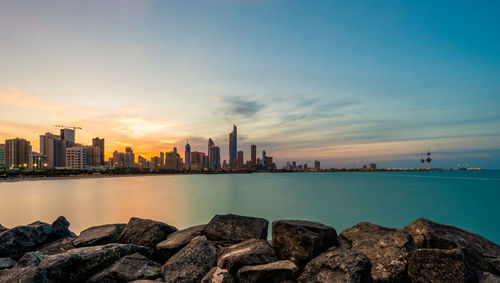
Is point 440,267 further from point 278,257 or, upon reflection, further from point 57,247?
point 57,247

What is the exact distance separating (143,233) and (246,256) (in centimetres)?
337

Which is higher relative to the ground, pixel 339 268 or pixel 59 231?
pixel 339 268

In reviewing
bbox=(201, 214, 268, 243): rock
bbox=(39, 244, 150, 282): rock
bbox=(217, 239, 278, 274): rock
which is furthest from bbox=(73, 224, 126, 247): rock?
bbox=(217, 239, 278, 274): rock

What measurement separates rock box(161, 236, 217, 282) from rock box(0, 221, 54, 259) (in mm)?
4491

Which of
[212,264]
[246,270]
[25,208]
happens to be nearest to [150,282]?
[212,264]

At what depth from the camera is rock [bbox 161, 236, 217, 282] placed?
4.92m

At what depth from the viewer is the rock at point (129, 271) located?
4945 mm

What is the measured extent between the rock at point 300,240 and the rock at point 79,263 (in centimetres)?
330

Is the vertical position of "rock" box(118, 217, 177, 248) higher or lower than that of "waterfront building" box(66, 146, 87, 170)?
lower

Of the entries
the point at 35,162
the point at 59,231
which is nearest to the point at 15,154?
the point at 35,162

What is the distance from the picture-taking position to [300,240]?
512 cm

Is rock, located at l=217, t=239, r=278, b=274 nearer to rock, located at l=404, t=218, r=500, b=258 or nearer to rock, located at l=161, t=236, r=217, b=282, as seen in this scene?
rock, located at l=161, t=236, r=217, b=282

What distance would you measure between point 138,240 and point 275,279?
3979mm

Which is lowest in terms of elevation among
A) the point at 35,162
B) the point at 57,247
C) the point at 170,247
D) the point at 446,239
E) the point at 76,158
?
the point at 57,247
